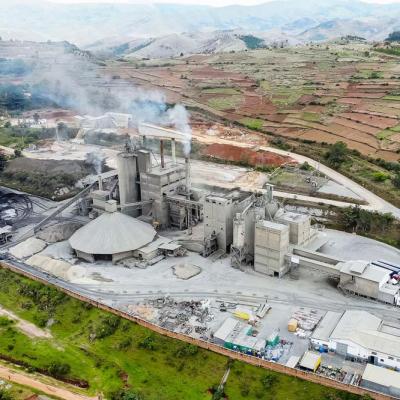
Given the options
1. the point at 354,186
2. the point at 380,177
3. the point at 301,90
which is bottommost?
the point at 354,186

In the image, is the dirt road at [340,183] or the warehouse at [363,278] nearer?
the warehouse at [363,278]

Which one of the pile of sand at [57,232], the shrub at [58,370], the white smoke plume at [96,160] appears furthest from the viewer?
the white smoke plume at [96,160]

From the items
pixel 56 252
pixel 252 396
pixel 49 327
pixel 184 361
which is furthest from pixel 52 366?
pixel 56 252

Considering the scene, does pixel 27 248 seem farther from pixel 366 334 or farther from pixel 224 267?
pixel 366 334

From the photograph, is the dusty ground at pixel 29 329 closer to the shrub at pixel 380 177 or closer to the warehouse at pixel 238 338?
the warehouse at pixel 238 338

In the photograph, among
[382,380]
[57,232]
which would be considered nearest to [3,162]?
[57,232]

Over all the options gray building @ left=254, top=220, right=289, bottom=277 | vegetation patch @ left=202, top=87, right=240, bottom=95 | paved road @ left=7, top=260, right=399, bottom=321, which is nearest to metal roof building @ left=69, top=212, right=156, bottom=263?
paved road @ left=7, top=260, right=399, bottom=321

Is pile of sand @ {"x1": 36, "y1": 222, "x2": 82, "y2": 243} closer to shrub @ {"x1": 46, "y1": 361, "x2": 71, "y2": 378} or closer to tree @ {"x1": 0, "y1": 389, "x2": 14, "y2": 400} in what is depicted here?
shrub @ {"x1": 46, "y1": 361, "x2": 71, "y2": 378}

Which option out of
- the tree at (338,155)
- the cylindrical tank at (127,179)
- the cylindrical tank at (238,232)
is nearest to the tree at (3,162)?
the cylindrical tank at (127,179)
